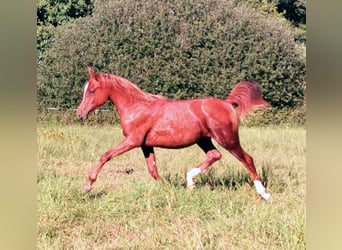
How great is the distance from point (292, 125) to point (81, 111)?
168 cm

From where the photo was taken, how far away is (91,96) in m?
4.45

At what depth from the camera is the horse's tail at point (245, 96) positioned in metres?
4.41

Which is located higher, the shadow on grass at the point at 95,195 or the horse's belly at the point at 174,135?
the horse's belly at the point at 174,135

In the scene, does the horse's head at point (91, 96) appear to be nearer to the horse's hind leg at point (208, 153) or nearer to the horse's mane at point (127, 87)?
the horse's mane at point (127, 87)

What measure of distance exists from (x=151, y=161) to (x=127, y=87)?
2.03 ft

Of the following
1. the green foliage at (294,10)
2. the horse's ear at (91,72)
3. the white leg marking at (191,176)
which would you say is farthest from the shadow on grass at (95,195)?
the green foliage at (294,10)

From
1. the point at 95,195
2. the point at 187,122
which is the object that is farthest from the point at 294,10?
the point at 95,195

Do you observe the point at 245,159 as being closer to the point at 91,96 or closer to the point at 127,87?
the point at 127,87

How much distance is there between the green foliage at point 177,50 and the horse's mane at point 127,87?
0.13 ft

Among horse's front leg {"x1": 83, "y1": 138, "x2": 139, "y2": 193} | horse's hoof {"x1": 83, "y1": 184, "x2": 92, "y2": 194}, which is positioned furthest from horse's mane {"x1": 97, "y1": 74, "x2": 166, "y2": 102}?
horse's hoof {"x1": 83, "y1": 184, "x2": 92, "y2": 194}

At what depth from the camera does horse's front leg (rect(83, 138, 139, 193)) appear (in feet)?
14.4

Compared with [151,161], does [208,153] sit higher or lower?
higher

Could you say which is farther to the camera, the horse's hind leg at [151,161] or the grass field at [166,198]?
the horse's hind leg at [151,161]
